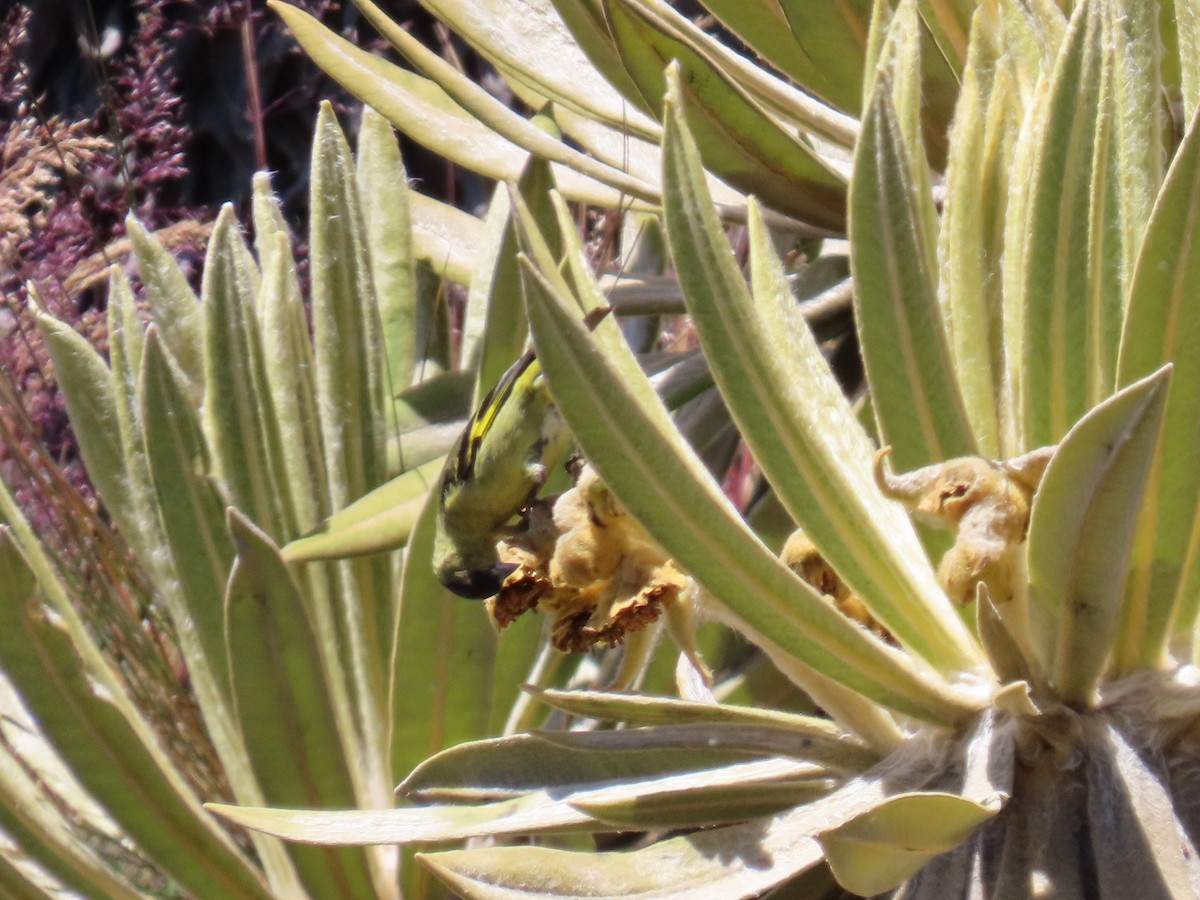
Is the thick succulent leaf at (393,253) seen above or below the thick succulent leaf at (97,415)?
above

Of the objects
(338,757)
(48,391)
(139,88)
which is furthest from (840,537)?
(48,391)

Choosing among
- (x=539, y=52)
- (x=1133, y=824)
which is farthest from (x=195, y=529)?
(x=1133, y=824)

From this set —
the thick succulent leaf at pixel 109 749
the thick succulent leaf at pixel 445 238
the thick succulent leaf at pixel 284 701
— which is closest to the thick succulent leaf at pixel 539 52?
the thick succulent leaf at pixel 445 238

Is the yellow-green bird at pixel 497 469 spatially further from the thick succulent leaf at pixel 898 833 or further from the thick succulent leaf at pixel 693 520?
the thick succulent leaf at pixel 898 833

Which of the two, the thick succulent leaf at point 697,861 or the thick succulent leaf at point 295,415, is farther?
→ the thick succulent leaf at point 295,415

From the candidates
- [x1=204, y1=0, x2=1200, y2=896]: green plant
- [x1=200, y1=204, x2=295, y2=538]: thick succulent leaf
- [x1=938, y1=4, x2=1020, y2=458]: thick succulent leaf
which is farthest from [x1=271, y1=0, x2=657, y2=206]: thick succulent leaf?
[x1=938, y1=4, x2=1020, y2=458]: thick succulent leaf

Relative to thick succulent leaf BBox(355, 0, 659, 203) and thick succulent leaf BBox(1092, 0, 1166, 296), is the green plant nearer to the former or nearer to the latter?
thick succulent leaf BBox(1092, 0, 1166, 296)

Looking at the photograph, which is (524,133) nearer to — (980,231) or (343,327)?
(343,327)
